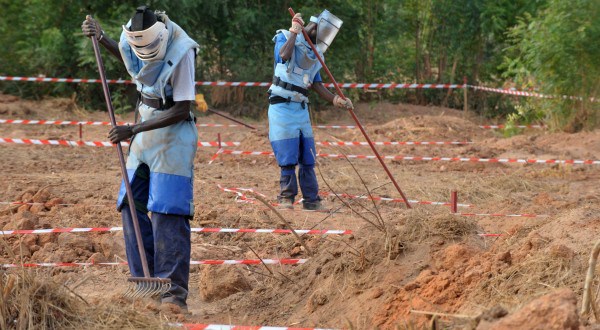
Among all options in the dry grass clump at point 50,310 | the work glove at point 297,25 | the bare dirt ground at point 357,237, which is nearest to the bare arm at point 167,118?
the bare dirt ground at point 357,237

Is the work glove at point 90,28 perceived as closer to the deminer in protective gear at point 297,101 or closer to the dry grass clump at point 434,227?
the dry grass clump at point 434,227

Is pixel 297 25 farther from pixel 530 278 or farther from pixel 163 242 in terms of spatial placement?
pixel 530 278

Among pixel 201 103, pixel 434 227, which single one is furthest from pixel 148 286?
pixel 201 103

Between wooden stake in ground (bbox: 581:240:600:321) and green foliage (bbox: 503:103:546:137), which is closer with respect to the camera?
wooden stake in ground (bbox: 581:240:600:321)

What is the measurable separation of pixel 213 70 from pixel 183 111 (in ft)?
43.9

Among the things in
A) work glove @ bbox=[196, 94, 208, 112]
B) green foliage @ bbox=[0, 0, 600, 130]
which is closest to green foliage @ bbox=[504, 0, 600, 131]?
green foliage @ bbox=[0, 0, 600, 130]

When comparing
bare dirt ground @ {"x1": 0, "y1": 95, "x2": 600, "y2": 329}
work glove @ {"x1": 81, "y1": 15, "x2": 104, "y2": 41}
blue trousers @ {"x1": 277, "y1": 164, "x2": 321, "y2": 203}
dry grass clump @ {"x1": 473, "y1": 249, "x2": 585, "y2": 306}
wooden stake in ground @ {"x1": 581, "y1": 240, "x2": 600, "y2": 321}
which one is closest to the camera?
wooden stake in ground @ {"x1": 581, "y1": 240, "x2": 600, "y2": 321}

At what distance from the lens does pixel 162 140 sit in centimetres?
558

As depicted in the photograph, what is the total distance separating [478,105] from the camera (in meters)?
19.6

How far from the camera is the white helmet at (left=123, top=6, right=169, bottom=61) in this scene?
539cm

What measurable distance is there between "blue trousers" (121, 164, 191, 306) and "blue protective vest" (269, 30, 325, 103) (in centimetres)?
323

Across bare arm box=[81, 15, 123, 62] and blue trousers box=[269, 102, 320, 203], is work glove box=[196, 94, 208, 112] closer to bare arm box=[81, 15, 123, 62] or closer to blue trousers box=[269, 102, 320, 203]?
blue trousers box=[269, 102, 320, 203]

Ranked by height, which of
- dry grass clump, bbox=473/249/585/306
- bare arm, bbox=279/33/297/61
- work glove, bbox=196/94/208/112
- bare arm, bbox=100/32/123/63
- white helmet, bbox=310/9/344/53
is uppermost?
white helmet, bbox=310/9/344/53

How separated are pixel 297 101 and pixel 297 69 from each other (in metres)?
0.31
